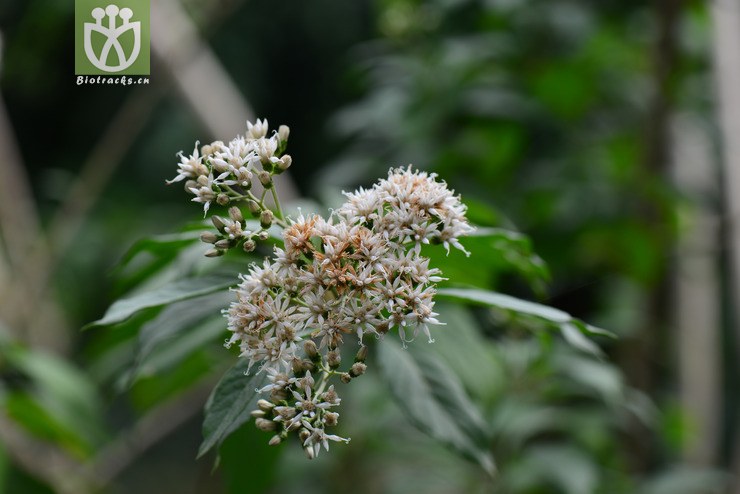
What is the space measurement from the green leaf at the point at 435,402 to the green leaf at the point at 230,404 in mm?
191

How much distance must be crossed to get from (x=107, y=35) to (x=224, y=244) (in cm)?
61

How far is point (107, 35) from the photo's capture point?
47.0 inches

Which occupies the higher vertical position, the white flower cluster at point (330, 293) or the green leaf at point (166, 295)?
the green leaf at point (166, 295)

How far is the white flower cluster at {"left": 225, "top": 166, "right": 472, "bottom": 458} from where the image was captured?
2.32 ft

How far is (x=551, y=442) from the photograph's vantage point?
1.64 meters

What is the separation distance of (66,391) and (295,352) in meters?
0.89

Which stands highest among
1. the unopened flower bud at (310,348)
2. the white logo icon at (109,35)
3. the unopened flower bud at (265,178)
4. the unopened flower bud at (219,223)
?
the white logo icon at (109,35)

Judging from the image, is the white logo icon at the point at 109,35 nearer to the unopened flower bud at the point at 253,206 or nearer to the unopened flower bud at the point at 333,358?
the unopened flower bud at the point at 253,206

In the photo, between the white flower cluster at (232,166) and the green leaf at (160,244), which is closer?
the white flower cluster at (232,166)

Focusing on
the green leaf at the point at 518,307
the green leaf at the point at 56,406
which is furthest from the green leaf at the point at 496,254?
the green leaf at the point at 56,406

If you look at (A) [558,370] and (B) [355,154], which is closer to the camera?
(A) [558,370]

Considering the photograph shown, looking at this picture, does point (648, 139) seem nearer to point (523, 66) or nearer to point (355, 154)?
point (523, 66)

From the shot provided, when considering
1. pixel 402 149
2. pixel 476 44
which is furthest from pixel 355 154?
pixel 476 44

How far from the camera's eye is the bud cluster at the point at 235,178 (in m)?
0.76
